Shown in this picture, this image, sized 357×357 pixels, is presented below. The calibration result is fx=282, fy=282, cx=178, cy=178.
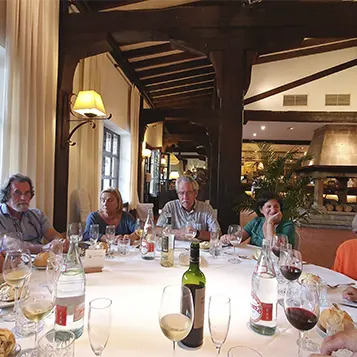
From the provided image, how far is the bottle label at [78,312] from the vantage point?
0.86 metres

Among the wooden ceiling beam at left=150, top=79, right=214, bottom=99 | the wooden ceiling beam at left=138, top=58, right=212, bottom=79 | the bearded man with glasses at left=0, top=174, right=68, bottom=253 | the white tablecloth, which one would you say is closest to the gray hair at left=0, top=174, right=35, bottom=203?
the bearded man with glasses at left=0, top=174, right=68, bottom=253

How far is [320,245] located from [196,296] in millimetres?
5922

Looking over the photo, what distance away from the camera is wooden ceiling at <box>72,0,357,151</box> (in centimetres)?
315

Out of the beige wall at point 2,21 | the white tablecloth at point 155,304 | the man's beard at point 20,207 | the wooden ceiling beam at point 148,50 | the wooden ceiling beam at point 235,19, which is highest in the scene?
the wooden ceiling beam at point 148,50

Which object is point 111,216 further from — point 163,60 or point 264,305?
point 163,60

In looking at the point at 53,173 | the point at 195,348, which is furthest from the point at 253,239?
the point at 53,173

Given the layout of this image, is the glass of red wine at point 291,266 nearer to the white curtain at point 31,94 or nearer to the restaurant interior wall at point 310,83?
the white curtain at point 31,94

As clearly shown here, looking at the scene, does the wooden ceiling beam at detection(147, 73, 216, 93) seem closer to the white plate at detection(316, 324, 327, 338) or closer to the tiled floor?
the tiled floor

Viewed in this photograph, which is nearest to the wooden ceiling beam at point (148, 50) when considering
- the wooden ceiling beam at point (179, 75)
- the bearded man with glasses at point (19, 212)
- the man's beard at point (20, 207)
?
the wooden ceiling beam at point (179, 75)

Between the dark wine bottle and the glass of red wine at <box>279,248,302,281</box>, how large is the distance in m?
Answer: 0.49

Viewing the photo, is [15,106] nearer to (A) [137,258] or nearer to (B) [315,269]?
(A) [137,258]

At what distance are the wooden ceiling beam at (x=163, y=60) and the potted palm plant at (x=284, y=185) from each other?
9.47ft

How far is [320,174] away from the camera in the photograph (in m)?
8.92

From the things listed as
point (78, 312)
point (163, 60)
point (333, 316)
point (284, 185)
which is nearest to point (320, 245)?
point (284, 185)
